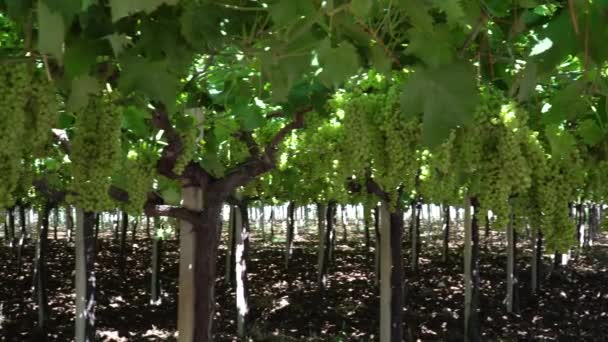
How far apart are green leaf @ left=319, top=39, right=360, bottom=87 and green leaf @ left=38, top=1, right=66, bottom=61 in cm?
43

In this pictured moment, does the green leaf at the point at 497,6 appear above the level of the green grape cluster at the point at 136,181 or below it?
above

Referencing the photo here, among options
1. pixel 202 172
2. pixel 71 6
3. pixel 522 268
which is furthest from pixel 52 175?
pixel 522 268

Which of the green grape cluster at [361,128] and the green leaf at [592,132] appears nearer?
the green grape cluster at [361,128]

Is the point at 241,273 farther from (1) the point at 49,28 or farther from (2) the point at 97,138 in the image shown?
(1) the point at 49,28

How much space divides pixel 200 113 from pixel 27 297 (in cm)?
957

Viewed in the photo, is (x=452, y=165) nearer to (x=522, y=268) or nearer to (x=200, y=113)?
(x=200, y=113)

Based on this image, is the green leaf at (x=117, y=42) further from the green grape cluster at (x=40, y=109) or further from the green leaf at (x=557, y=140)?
the green leaf at (x=557, y=140)

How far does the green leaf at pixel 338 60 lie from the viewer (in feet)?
3.60

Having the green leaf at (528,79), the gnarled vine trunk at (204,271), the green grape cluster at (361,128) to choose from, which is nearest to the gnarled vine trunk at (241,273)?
the gnarled vine trunk at (204,271)

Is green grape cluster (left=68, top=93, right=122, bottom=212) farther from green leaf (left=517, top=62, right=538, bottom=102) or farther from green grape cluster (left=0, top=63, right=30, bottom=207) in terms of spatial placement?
green leaf (left=517, top=62, right=538, bottom=102)

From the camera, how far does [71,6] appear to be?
0.88 metres

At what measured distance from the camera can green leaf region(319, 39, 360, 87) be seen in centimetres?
110

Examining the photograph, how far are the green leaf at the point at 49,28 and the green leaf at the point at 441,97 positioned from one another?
1.79 feet

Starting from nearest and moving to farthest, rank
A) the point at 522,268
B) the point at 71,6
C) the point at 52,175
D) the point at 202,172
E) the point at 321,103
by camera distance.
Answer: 1. the point at 71,6
2. the point at 321,103
3. the point at 202,172
4. the point at 52,175
5. the point at 522,268
